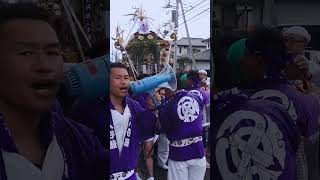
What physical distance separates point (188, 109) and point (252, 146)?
1.36 ft

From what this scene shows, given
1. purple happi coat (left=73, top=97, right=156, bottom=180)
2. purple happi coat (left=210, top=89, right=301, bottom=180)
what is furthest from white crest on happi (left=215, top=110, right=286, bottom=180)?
purple happi coat (left=73, top=97, right=156, bottom=180)

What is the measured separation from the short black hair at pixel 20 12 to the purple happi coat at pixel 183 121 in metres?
0.70

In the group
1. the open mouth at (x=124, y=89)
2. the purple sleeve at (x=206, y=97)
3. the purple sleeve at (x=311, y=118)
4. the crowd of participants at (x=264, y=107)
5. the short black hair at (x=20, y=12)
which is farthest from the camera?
the purple sleeve at (x=311, y=118)

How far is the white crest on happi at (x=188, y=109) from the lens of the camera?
2.38 metres

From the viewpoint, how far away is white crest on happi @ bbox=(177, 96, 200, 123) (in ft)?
7.82

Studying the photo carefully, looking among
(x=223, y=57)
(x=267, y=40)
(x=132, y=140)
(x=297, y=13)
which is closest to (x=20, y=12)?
(x=132, y=140)

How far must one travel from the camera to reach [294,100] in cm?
267

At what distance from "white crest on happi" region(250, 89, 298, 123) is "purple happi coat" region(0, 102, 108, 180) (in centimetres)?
86

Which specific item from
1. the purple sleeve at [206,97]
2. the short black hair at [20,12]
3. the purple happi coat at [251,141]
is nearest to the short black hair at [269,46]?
the purple happi coat at [251,141]

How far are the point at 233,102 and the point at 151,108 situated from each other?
49 centimetres

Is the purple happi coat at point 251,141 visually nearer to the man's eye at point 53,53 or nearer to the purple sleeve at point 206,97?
the purple sleeve at point 206,97

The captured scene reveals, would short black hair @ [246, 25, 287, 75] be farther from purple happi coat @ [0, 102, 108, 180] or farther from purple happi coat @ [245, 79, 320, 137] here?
purple happi coat @ [0, 102, 108, 180]

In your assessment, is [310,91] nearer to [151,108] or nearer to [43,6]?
[151,108]

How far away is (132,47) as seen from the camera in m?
2.27
